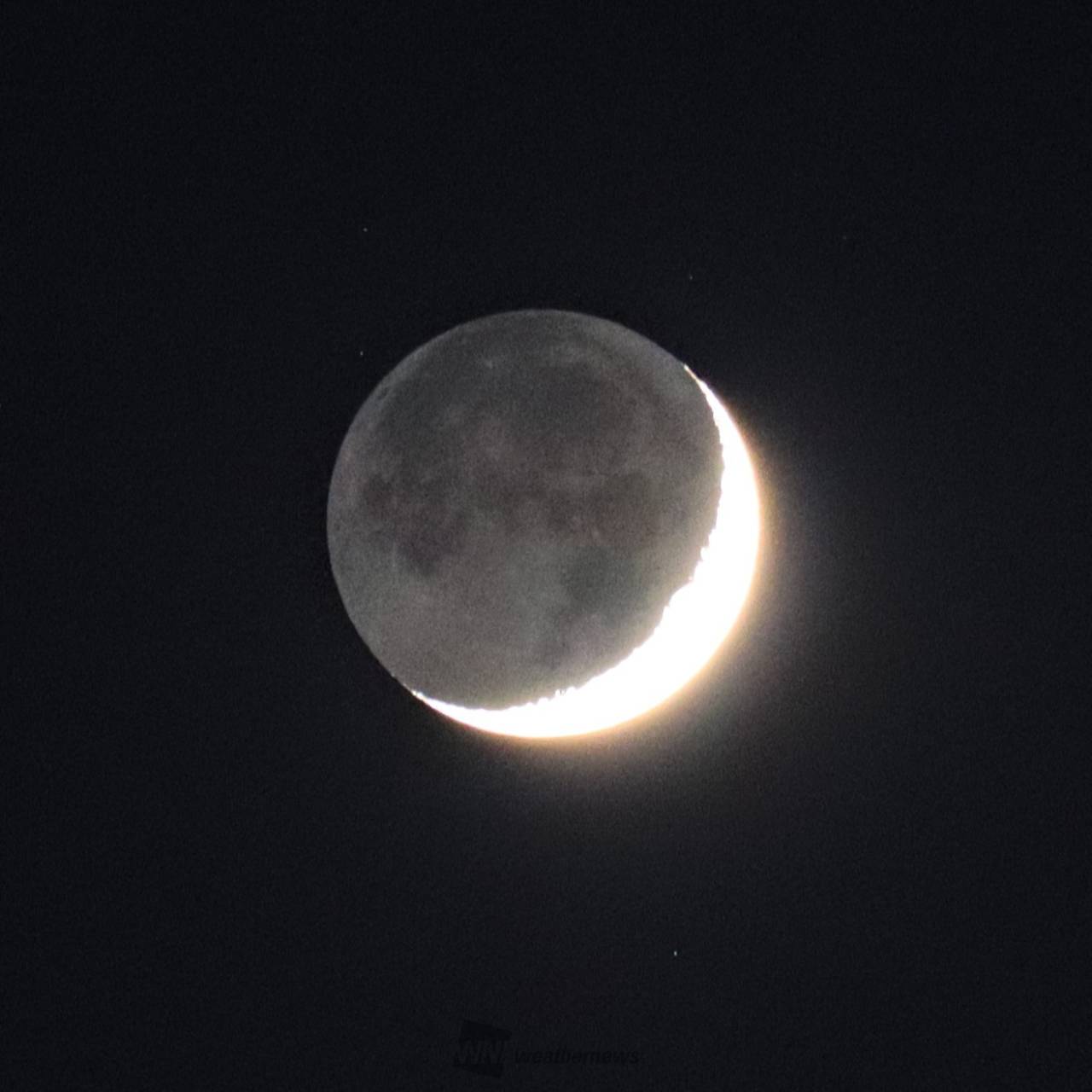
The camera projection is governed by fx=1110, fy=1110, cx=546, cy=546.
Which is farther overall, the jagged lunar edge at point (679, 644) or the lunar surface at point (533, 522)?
the jagged lunar edge at point (679, 644)

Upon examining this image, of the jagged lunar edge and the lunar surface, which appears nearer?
the lunar surface

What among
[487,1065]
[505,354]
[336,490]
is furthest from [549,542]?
[487,1065]

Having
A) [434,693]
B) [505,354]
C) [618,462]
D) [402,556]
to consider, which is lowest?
[434,693]

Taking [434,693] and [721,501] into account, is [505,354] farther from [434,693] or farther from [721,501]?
[434,693]

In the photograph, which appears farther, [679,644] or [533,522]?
[679,644]
